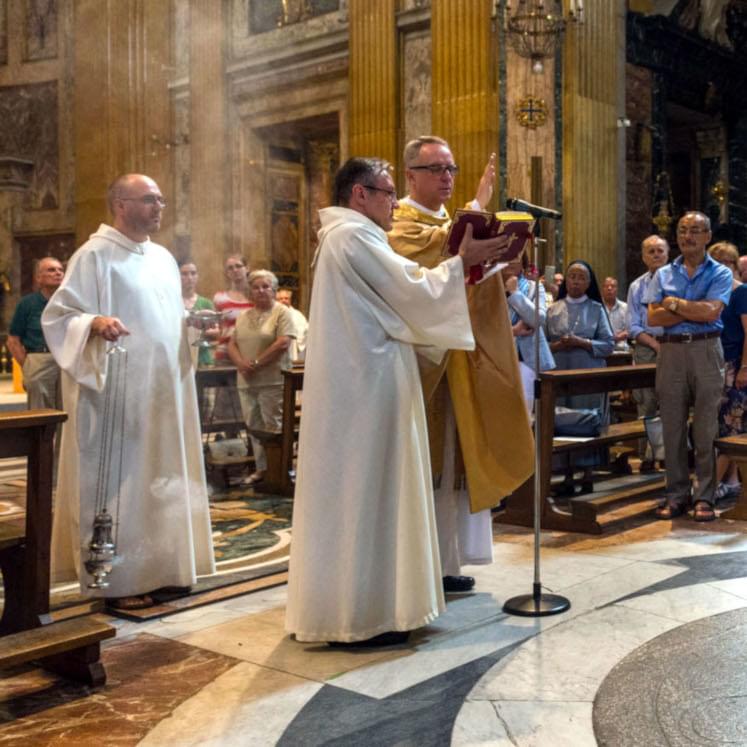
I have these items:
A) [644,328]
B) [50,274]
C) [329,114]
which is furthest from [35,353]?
[329,114]

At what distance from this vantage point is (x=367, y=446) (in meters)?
3.42

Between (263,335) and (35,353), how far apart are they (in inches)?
67.5

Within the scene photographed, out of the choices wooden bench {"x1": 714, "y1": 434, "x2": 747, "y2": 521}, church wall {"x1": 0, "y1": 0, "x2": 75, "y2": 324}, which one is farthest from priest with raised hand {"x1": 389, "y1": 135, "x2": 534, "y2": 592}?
church wall {"x1": 0, "y1": 0, "x2": 75, "y2": 324}

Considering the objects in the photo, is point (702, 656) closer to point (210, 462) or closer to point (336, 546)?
point (336, 546)

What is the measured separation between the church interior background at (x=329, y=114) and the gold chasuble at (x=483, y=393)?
4.31m

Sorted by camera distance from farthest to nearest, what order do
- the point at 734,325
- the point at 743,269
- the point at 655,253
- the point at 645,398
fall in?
the point at 743,269 < the point at 655,253 < the point at 645,398 < the point at 734,325

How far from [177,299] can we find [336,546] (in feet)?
5.01

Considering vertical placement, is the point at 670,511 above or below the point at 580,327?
below

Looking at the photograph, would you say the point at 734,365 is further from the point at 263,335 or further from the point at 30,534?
the point at 30,534

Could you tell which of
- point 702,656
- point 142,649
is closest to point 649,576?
point 702,656

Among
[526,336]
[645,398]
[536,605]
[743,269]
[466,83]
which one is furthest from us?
[466,83]

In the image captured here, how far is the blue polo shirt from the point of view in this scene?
18.1 feet

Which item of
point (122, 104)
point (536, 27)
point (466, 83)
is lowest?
point (466, 83)

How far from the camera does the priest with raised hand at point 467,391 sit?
3893 mm
